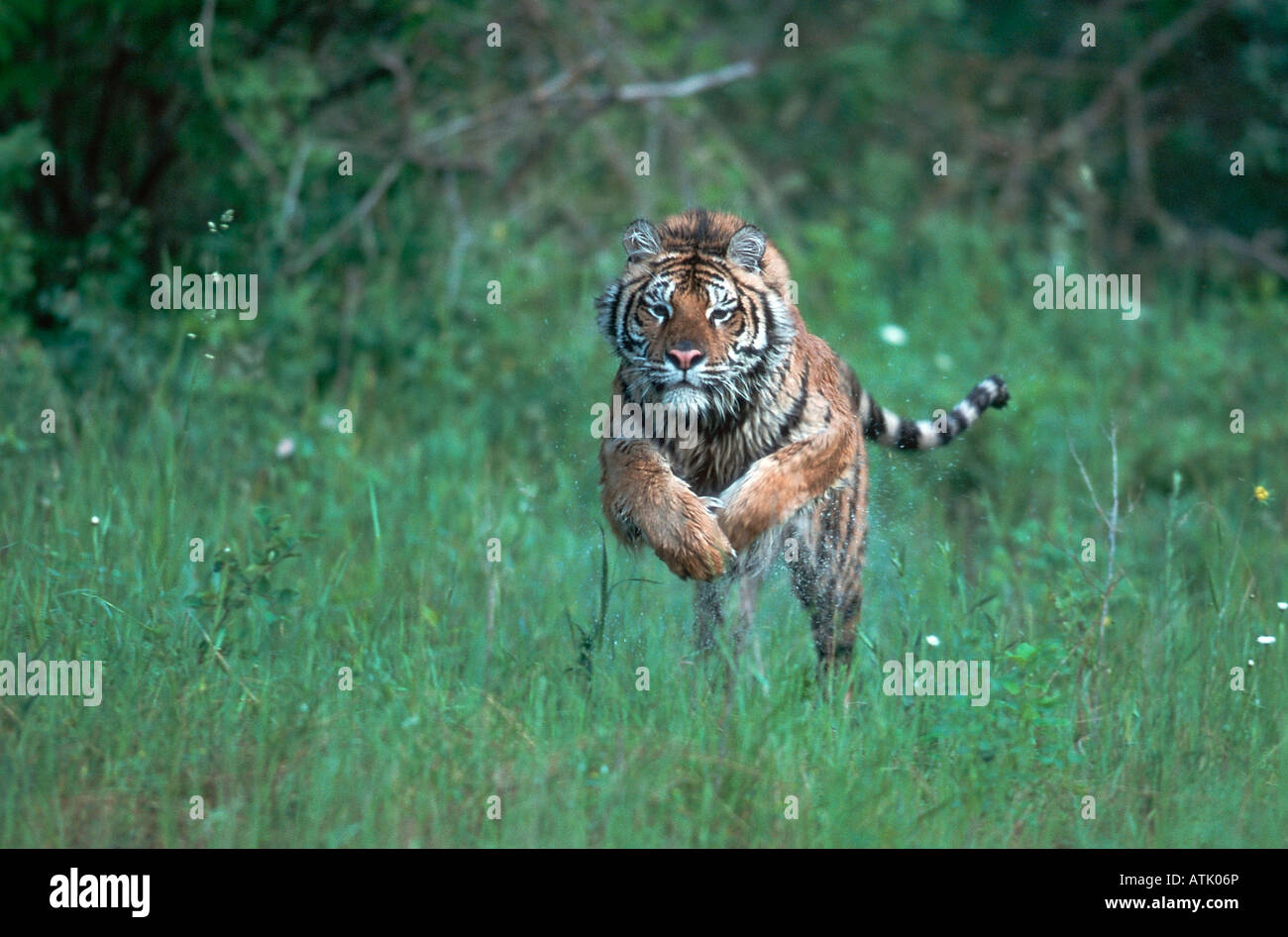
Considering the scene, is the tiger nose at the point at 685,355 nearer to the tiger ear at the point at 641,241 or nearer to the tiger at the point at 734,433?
the tiger at the point at 734,433

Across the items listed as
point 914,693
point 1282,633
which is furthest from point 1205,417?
point 914,693


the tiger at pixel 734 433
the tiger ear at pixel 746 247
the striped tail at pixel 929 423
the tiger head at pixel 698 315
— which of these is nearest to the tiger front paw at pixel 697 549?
the tiger at pixel 734 433

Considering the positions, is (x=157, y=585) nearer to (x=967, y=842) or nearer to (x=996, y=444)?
(x=967, y=842)

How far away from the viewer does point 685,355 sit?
5.61m

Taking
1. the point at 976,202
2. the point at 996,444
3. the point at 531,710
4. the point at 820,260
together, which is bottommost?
the point at 531,710

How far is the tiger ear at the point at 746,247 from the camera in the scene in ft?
20.0

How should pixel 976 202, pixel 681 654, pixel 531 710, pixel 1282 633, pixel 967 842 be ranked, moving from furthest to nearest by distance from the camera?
1. pixel 976 202
2. pixel 1282 633
3. pixel 681 654
4. pixel 531 710
5. pixel 967 842

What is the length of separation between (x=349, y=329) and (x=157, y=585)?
393cm

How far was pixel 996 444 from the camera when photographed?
9148 millimetres

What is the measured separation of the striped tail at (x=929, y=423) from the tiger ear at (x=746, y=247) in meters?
0.94

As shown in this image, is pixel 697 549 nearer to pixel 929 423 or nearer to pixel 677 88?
pixel 929 423

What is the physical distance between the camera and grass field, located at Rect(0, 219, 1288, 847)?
4.51m

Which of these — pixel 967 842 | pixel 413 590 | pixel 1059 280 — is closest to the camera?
pixel 967 842

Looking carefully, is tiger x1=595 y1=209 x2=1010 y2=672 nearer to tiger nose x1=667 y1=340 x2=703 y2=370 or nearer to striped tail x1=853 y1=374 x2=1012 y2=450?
tiger nose x1=667 y1=340 x2=703 y2=370
